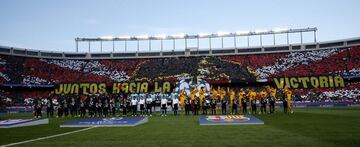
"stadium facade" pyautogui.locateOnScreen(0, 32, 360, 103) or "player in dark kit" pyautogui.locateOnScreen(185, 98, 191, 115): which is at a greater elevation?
"stadium facade" pyautogui.locateOnScreen(0, 32, 360, 103)

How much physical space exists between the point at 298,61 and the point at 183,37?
84.1ft

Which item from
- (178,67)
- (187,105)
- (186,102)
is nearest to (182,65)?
(178,67)

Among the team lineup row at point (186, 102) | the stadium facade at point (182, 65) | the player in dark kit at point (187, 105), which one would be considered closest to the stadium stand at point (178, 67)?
the stadium facade at point (182, 65)

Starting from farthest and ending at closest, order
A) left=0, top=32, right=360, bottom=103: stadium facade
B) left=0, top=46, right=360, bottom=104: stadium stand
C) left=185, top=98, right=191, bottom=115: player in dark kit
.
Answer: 1. left=0, top=46, right=360, bottom=104: stadium stand
2. left=0, top=32, right=360, bottom=103: stadium facade
3. left=185, top=98, right=191, bottom=115: player in dark kit

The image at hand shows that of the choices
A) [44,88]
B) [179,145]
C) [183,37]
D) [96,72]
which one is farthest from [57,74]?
[179,145]

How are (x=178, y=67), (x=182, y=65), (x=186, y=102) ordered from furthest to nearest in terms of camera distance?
(x=182, y=65) < (x=178, y=67) < (x=186, y=102)

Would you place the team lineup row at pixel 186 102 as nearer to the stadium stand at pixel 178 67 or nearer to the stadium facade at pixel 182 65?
the stadium facade at pixel 182 65

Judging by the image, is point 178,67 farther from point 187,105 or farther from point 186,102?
point 187,105

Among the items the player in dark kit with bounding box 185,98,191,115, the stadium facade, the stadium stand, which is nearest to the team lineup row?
the player in dark kit with bounding box 185,98,191,115

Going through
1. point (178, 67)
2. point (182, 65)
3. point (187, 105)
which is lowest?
point (187, 105)

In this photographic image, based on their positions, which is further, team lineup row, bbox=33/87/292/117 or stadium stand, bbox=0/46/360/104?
stadium stand, bbox=0/46/360/104

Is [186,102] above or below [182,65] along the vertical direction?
below

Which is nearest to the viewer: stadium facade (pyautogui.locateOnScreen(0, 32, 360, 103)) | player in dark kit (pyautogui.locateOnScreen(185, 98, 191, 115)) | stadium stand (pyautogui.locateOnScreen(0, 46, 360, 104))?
player in dark kit (pyautogui.locateOnScreen(185, 98, 191, 115))

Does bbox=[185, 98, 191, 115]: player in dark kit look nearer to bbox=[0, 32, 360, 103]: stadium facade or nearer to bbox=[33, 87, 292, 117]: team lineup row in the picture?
bbox=[33, 87, 292, 117]: team lineup row
